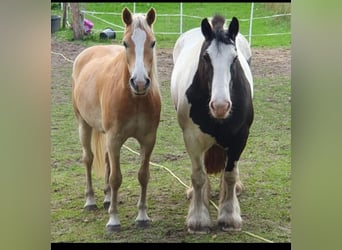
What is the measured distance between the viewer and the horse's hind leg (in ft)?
12.3

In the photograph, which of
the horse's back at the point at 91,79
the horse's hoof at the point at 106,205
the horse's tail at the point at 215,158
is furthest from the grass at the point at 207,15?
the horse's hoof at the point at 106,205

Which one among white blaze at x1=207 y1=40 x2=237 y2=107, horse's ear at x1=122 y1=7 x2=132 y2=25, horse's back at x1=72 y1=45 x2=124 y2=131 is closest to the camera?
white blaze at x1=207 y1=40 x2=237 y2=107

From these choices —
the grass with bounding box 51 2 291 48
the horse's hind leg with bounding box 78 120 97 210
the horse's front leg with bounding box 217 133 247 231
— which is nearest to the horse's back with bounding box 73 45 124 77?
the grass with bounding box 51 2 291 48

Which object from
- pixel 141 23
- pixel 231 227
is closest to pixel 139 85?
pixel 141 23

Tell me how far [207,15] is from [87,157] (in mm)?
1016

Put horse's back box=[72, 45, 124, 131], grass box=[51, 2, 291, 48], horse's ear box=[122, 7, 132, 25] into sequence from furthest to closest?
horse's back box=[72, 45, 124, 131], grass box=[51, 2, 291, 48], horse's ear box=[122, 7, 132, 25]

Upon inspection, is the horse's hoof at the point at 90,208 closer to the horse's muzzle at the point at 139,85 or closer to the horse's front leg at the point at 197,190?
the horse's front leg at the point at 197,190

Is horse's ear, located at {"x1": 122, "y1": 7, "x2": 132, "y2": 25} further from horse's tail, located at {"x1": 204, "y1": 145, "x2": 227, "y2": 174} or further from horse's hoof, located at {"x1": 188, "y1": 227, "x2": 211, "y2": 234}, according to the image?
horse's hoof, located at {"x1": 188, "y1": 227, "x2": 211, "y2": 234}

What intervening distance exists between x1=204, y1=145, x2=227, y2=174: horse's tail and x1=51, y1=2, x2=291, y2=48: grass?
0.61 m

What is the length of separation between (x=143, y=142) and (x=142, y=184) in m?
0.23

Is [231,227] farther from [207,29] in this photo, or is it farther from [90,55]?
[90,55]

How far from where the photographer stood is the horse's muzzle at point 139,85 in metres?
3.44
